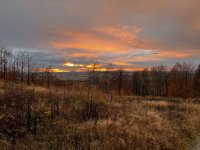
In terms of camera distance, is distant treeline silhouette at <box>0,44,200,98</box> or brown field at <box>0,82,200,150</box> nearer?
brown field at <box>0,82,200,150</box>

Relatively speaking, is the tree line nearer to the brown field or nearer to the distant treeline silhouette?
the distant treeline silhouette

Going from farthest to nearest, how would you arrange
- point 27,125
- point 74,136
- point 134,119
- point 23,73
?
point 23,73 → point 134,119 → point 27,125 → point 74,136

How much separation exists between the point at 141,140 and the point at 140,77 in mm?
77269

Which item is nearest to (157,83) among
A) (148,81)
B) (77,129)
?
(148,81)

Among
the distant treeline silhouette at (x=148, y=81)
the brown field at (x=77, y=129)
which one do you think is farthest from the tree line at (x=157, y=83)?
the brown field at (x=77, y=129)

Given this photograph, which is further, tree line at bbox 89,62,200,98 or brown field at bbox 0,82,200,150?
tree line at bbox 89,62,200,98

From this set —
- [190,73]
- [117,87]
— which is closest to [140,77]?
[117,87]

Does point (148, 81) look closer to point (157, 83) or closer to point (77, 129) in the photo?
point (157, 83)

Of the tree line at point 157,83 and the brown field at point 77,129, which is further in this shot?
the tree line at point 157,83

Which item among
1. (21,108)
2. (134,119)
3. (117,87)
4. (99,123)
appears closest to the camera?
(99,123)

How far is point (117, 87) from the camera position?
256 feet

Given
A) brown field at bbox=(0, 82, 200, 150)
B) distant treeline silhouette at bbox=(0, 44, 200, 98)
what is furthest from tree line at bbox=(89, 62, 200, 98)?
brown field at bbox=(0, 82, 200, 150)

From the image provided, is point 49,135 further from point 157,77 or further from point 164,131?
point 157,77

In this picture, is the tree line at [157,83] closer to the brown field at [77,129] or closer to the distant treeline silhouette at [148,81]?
the distant treeline silhouette at [148,81]
